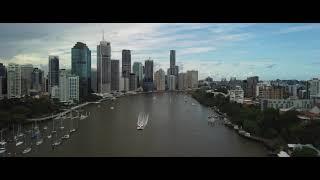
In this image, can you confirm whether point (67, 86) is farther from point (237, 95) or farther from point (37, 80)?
point (237, 95)

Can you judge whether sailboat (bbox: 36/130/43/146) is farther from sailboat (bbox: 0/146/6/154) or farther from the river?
sailboat (bbox: 0/146/6/154)

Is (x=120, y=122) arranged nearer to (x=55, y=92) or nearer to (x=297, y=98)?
(x=55, y=92)

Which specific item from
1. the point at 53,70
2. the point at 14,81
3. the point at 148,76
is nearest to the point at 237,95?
the point at 148,76

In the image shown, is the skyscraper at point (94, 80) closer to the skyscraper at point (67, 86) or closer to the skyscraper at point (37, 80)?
the skyscraper at point (67, 86)

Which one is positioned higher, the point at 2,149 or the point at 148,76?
the point at 148,76
